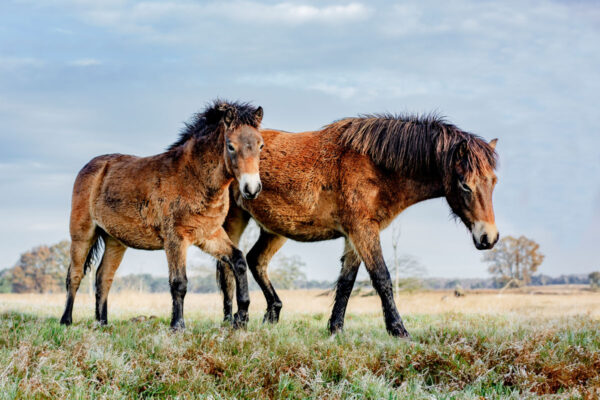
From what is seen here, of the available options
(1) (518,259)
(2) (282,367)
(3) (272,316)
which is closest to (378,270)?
(3) (272,316)

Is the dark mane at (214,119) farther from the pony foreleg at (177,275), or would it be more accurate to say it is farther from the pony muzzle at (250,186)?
the pony foreleg at (177,275)

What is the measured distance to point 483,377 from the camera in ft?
17.2

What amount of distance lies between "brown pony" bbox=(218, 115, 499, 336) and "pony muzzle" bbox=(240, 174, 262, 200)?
1.49 meters

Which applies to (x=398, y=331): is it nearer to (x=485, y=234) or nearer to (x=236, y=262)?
(x=485, y=234)

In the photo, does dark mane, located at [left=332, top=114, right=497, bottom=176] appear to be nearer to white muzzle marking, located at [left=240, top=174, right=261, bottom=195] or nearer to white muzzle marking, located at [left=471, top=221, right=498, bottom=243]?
white muzzle marking, located at [left=471, top=221, right=498, bottom=243]

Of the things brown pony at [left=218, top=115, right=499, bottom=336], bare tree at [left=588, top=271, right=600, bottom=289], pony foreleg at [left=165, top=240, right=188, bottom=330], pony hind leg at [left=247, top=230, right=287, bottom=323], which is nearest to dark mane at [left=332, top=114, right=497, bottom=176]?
brown pony at [left=218, top=115, right=499, bottom=336]

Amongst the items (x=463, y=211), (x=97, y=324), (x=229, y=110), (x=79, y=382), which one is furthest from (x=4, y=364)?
(x=463, y=211)

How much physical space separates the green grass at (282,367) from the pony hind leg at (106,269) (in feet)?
6.15

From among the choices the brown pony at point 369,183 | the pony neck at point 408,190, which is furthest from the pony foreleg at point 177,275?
the pony neck at point 408,190

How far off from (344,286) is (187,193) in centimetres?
262

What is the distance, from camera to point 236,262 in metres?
7.08

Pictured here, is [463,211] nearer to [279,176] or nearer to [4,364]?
[279,176]

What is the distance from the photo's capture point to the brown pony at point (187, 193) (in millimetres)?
6715

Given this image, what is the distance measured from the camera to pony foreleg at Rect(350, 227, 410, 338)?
7148mm
